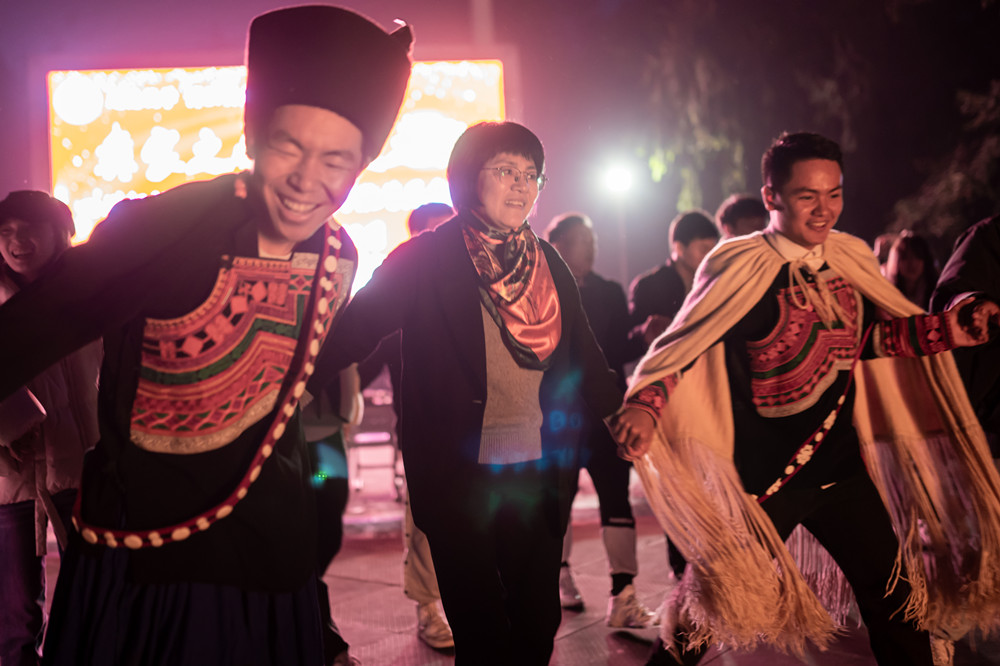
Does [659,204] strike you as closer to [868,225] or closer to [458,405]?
[868,225]

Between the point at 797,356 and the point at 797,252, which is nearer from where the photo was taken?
the point at 797,356

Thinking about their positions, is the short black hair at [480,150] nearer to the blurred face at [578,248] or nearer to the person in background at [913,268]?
the blurred face at [578,248]

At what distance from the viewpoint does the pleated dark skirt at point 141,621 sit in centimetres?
162

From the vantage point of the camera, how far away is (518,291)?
259cm

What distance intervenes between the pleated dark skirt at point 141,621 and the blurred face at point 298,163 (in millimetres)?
723

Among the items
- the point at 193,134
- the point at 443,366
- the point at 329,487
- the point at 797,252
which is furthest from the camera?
the point at 193,134

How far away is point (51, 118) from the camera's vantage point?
8.55 metres

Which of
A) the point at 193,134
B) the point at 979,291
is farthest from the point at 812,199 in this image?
the point at 193,134

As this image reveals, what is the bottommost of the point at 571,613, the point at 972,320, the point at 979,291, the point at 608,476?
the point at 571,613

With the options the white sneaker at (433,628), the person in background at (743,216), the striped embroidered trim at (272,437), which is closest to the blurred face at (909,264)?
the person in background at (743,216)

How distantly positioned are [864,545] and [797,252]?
981 mm

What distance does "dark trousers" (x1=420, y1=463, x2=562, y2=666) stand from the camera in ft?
7.98

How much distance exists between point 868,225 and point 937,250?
0.84 metres

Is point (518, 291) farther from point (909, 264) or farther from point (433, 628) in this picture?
point (909, 264)
